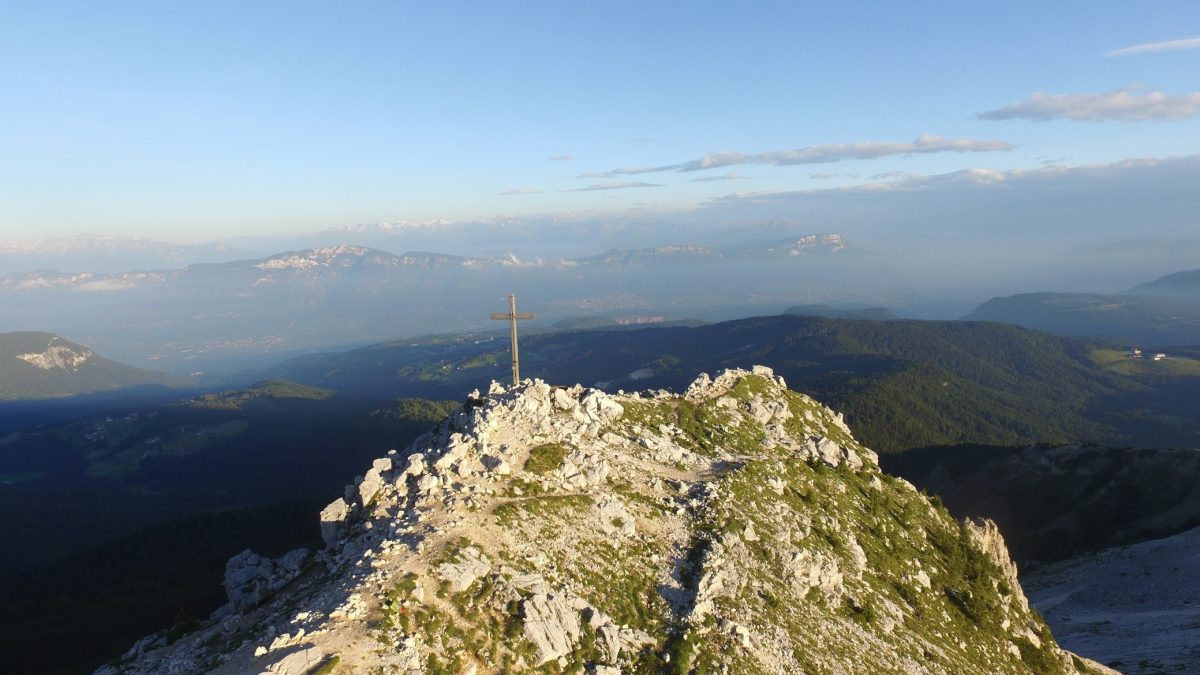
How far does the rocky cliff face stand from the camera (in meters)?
30.2

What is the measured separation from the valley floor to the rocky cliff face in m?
18.3

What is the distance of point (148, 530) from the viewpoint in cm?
16575

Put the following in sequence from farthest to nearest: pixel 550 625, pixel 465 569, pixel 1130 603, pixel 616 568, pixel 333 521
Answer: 1. pixel 1130 603
2. pixel 333 521
3. pixel 616 568
4. pixel 465 569
5. pixel 550 625

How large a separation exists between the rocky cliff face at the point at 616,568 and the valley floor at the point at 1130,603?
720 inches

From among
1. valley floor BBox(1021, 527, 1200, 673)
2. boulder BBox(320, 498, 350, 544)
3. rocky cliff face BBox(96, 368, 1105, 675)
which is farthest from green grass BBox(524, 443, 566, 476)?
valley floor BBox(1021, 527, 1200, 673)

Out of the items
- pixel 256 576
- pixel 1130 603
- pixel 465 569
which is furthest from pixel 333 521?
pixel 1130 603

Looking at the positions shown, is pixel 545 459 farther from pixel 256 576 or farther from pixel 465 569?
pixel 256 576

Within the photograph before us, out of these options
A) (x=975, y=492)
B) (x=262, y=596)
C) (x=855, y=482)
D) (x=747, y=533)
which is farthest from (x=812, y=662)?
(x=975, y=492)

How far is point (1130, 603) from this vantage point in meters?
87.6

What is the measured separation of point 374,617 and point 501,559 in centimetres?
785

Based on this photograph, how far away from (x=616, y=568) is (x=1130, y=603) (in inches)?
3628

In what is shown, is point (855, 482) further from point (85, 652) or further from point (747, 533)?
point (85, 652)

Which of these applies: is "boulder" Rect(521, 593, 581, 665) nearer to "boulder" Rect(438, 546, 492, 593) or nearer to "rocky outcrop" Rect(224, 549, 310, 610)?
"boulder" Rect(438, 546, 492, 593)

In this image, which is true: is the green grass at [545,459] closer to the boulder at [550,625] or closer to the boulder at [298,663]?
the boulder at [550,625]
